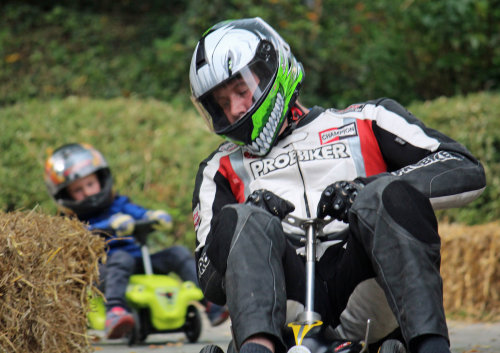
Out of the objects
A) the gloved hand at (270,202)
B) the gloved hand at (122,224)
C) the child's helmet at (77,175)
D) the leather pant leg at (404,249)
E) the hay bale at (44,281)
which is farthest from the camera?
the child's helmet at (77,175)

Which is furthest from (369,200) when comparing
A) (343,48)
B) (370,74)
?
(343,48)

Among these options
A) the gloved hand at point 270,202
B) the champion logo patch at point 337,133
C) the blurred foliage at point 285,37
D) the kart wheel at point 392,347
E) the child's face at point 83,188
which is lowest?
the kart wheel at point 392,347

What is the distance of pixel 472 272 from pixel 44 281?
3693 millimetres

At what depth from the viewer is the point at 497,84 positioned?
1055 cm

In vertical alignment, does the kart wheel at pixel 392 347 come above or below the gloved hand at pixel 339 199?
below

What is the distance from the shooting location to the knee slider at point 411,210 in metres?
2.93

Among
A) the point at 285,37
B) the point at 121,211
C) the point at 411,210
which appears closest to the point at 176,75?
the point at 285,37

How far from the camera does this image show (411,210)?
2.94 metres

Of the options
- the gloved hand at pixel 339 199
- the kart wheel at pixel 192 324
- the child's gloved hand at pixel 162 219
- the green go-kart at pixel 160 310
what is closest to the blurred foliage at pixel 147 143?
the child's gloved hand at pixel 162 219

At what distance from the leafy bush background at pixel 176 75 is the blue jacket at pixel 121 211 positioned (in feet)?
2.25

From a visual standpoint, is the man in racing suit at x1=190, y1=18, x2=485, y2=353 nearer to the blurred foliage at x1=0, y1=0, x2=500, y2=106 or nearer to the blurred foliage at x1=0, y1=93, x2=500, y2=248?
the blurred foliage at x1=0, y1=93, x2=500, y2=248

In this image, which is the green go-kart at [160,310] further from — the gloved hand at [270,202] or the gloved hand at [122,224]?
the gloved hand at [270,202]

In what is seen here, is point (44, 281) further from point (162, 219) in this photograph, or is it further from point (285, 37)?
point (285, 37)

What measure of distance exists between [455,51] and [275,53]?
22.3 ft
